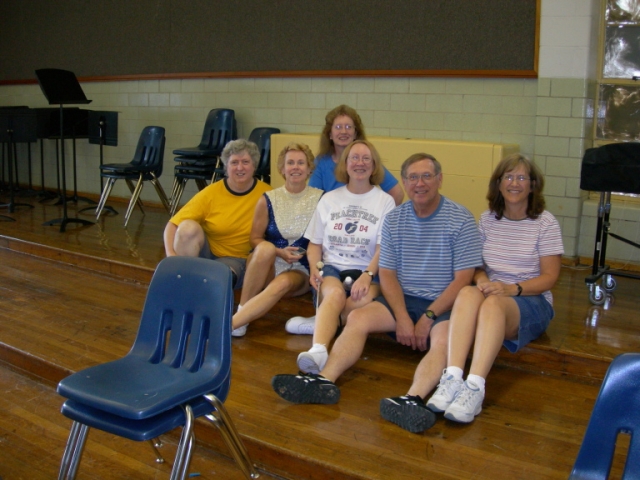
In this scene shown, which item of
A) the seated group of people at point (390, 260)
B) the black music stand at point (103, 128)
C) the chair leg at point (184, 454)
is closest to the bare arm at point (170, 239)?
the seated group of people at point (390, 260)

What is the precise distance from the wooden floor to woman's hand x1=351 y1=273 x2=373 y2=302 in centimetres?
33

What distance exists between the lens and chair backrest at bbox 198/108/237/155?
20.6 ft

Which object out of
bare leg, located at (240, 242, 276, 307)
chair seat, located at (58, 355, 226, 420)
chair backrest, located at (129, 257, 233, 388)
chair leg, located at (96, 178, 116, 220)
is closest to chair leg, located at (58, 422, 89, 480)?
chair seat, located at (58, 355, 226, 420)

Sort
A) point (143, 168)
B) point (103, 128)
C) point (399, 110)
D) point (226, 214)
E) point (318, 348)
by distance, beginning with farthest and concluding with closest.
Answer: point (103, 128) < point (143, 168) < point (399, 110) < point (226, 214) < point (318, 348)

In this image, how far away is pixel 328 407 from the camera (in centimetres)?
276

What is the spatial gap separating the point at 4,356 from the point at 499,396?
246 cm

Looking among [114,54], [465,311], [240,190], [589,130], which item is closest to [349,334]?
[465,311]

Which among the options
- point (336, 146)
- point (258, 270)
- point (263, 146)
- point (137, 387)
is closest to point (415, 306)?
point (258, 270)

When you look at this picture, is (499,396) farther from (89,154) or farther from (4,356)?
(89,154)

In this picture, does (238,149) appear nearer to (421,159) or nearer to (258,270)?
(258,270)

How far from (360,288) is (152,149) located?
383 centimetres

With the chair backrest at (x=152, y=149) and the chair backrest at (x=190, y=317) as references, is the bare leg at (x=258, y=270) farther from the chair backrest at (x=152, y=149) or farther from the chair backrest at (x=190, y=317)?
the chair backrest at (x=152, y=149)

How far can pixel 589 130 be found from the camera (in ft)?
15.3

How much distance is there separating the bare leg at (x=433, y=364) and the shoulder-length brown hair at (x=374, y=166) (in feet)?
2.71
